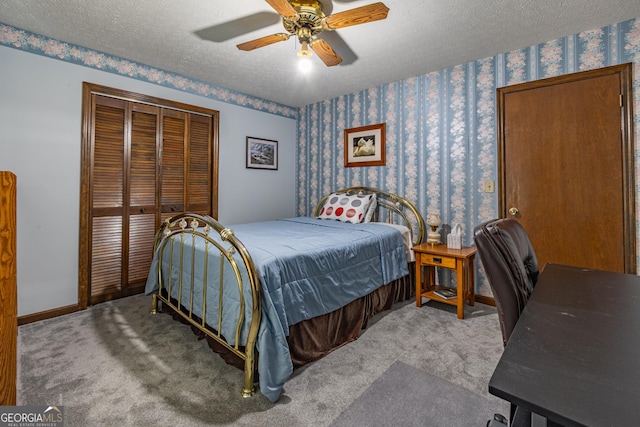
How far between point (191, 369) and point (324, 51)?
239 cm

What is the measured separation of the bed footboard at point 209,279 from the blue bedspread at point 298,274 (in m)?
0.03

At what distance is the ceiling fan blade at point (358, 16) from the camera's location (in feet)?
5.53

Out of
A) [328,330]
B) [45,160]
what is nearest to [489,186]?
[328,330]

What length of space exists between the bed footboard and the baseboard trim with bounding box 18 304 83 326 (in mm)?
745

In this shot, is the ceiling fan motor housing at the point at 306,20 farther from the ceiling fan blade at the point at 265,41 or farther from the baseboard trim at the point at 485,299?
the baseboard trim at the point at 485,299

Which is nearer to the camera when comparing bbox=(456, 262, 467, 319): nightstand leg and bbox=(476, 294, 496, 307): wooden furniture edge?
bbox=(456, 262, 467, 319): nightstand leg

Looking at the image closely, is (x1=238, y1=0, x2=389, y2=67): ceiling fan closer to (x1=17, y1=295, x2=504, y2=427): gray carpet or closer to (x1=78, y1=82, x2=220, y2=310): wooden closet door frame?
(x1=78, y1=82, x2=220, y2=310): wooden closet door frame

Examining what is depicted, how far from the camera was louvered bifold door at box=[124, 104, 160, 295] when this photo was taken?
10.1 feet

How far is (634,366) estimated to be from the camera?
55 cm

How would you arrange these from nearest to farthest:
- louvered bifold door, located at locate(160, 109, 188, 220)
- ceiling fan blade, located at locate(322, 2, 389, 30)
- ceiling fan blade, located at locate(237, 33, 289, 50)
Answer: ceiling fan blade, located at locate(322, 2, 389, 30)
ceiling fan blade, located at locate(237, 33, 289, 50)
louvered bifold door, located at locate(160, 109, 188, 220)

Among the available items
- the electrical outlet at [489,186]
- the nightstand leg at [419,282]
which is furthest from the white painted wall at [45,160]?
the electrical outlet at [489,186]

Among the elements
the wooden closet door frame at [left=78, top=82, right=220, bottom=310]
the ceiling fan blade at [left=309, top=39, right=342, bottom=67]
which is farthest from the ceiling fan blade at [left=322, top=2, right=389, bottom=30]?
the wooden closet door frame at [left=78, top=82, right=220, bottom=310]

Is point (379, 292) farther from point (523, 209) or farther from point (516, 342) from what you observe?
point (516, 342)

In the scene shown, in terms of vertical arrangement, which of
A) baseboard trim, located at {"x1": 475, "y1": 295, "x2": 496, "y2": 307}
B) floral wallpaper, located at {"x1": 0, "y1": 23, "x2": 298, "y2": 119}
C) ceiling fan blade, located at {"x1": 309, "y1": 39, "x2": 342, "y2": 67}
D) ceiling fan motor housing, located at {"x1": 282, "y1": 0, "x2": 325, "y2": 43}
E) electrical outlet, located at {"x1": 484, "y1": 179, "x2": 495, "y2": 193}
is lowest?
baseboard trim, located at {"x1": 475, "y1": 295, "x2": 496, "y2": 307}
